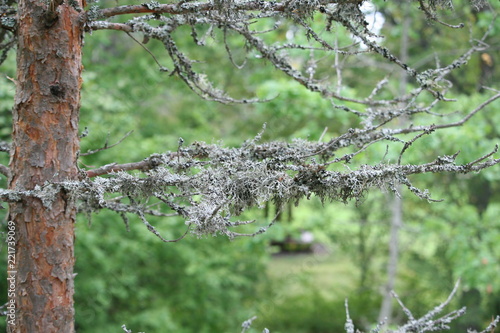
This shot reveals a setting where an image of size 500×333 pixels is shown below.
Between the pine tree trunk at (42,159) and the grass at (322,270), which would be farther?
the grass at (322,270)

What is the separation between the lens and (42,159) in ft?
7.02

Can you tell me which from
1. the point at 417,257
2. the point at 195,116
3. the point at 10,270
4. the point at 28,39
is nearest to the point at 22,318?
the point at 10,270

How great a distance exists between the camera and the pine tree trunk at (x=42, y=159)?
212cm

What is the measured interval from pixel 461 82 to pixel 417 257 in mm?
3703

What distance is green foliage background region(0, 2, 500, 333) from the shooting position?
6367 mm

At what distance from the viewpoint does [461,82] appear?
9.02 m

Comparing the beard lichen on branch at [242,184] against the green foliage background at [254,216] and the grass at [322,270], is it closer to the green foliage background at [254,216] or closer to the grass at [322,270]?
the green foliage background at [254,216]

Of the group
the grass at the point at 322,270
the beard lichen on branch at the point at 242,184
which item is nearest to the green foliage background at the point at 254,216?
the grass at the point at 322,270

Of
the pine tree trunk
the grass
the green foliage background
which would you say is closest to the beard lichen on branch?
the pine tree trunk

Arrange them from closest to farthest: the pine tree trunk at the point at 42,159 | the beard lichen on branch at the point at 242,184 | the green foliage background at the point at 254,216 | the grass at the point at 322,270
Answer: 1. the beard lichen on branch at the point at 242,184
2. the pine tree trunk at the point at 42,159
3. the green foliage background at the point at 254,216
4. the grass at the point at 322,270

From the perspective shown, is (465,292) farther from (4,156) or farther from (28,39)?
(28,39)

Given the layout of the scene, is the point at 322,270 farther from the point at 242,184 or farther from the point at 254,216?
the point at 242,184

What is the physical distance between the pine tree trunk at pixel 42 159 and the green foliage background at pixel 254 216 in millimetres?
3328

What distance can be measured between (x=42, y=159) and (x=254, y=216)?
614 centimetres
